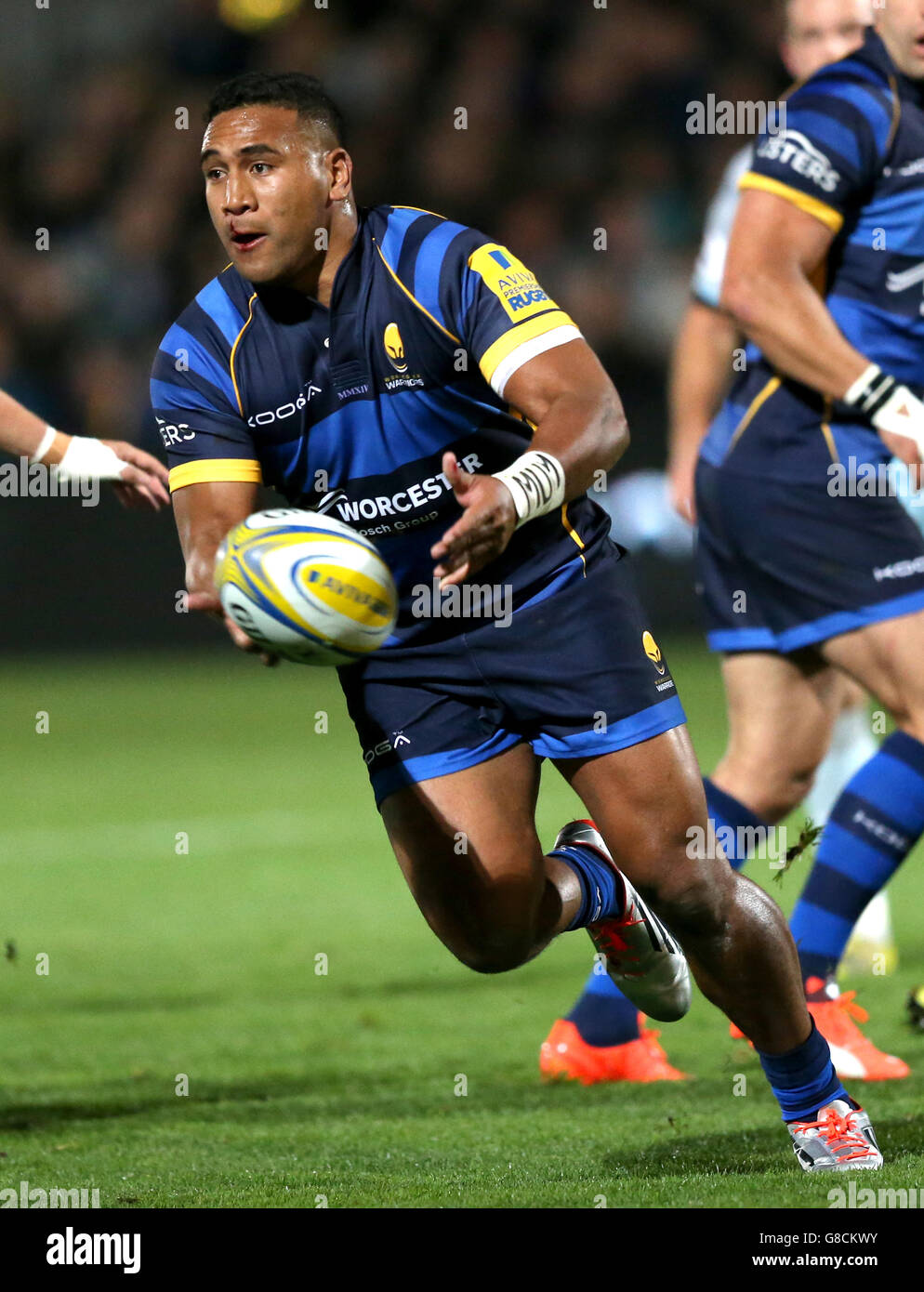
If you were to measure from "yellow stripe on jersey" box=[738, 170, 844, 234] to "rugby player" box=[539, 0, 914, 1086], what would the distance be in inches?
7.9

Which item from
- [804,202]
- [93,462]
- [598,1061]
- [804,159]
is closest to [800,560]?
[804,202]

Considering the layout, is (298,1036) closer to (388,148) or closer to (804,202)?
(804,202)

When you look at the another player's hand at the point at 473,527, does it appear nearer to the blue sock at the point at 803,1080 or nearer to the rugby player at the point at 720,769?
the blue sock at the point at 803,1080

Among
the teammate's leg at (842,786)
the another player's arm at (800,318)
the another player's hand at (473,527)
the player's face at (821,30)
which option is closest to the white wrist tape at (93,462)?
the another player's hand at (473,527)

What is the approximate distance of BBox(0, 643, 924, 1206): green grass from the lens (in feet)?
12.9

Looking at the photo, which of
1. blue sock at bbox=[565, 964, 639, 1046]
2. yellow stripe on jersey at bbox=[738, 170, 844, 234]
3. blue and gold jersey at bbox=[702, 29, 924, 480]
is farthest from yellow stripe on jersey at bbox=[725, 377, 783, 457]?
blue sock at bbox=[565, 964, 639, 1046]

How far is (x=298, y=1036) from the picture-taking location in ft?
18.8

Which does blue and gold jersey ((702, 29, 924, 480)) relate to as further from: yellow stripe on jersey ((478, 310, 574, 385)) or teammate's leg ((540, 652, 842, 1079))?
yellow stripe on jersey ((478, 310, 574, 385))

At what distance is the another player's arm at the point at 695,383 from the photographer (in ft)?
19.5

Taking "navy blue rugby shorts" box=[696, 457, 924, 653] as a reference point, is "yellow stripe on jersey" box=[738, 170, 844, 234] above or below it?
above

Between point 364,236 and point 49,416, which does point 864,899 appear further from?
point 49,416

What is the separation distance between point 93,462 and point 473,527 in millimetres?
1597
